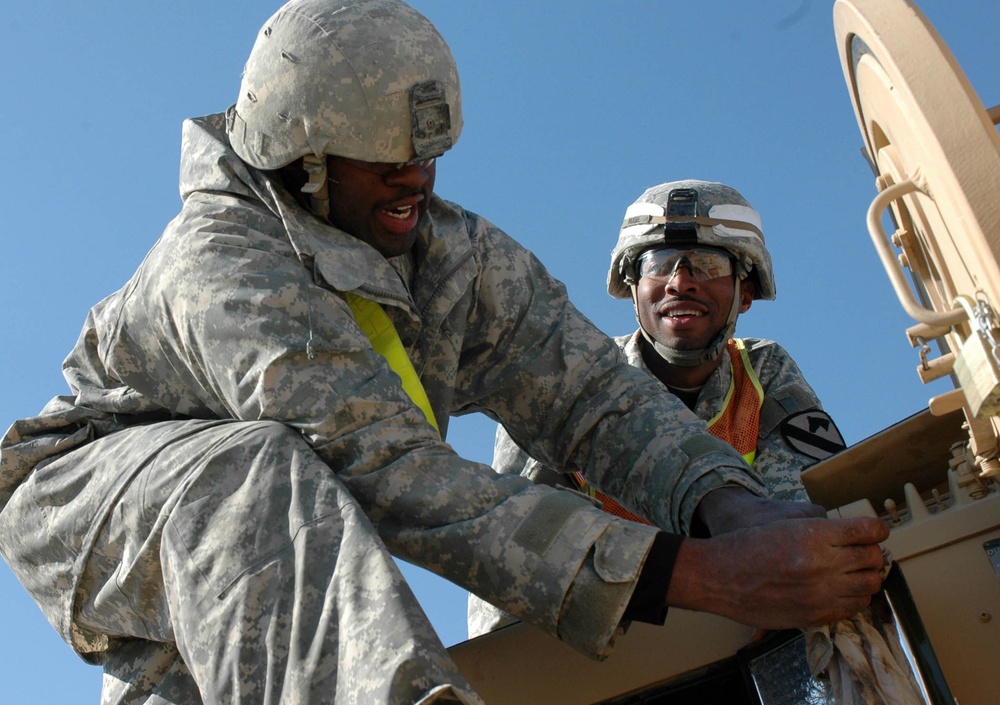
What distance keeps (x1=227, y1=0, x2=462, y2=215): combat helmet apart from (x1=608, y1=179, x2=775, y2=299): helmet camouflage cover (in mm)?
2465

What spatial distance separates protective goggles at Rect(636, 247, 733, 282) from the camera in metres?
7.42

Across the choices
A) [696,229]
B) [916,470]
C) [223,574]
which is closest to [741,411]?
[696,229]

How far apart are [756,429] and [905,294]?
11.9 ft

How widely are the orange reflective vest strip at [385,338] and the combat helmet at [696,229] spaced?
261 cm

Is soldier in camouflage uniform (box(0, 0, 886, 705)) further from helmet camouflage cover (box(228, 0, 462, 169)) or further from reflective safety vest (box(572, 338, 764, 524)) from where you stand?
reflective safety vest (box(572, 338, 764, 524))

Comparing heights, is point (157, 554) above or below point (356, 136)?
below

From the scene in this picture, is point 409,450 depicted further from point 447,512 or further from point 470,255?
point 470,255

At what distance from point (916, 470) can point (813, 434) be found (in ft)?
7.36

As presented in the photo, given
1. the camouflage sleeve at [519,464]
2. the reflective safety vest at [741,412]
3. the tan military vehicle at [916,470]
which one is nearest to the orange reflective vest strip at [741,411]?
the reflective safety vest at [741,412]

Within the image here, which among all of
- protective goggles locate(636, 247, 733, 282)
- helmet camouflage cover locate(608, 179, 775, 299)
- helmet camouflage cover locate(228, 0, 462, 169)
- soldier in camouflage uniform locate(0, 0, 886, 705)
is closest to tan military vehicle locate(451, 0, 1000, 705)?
soldier in camouflage uniform locate(0, 0, 886, 705)

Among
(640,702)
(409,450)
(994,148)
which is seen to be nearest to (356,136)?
(409,450)

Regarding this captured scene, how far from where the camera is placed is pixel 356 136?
5105 millimetres

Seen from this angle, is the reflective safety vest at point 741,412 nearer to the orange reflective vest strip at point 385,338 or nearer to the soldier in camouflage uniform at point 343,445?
the soldier in camouflage uniform at point 343,445

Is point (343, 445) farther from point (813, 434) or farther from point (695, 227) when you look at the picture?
point (695, 227)
